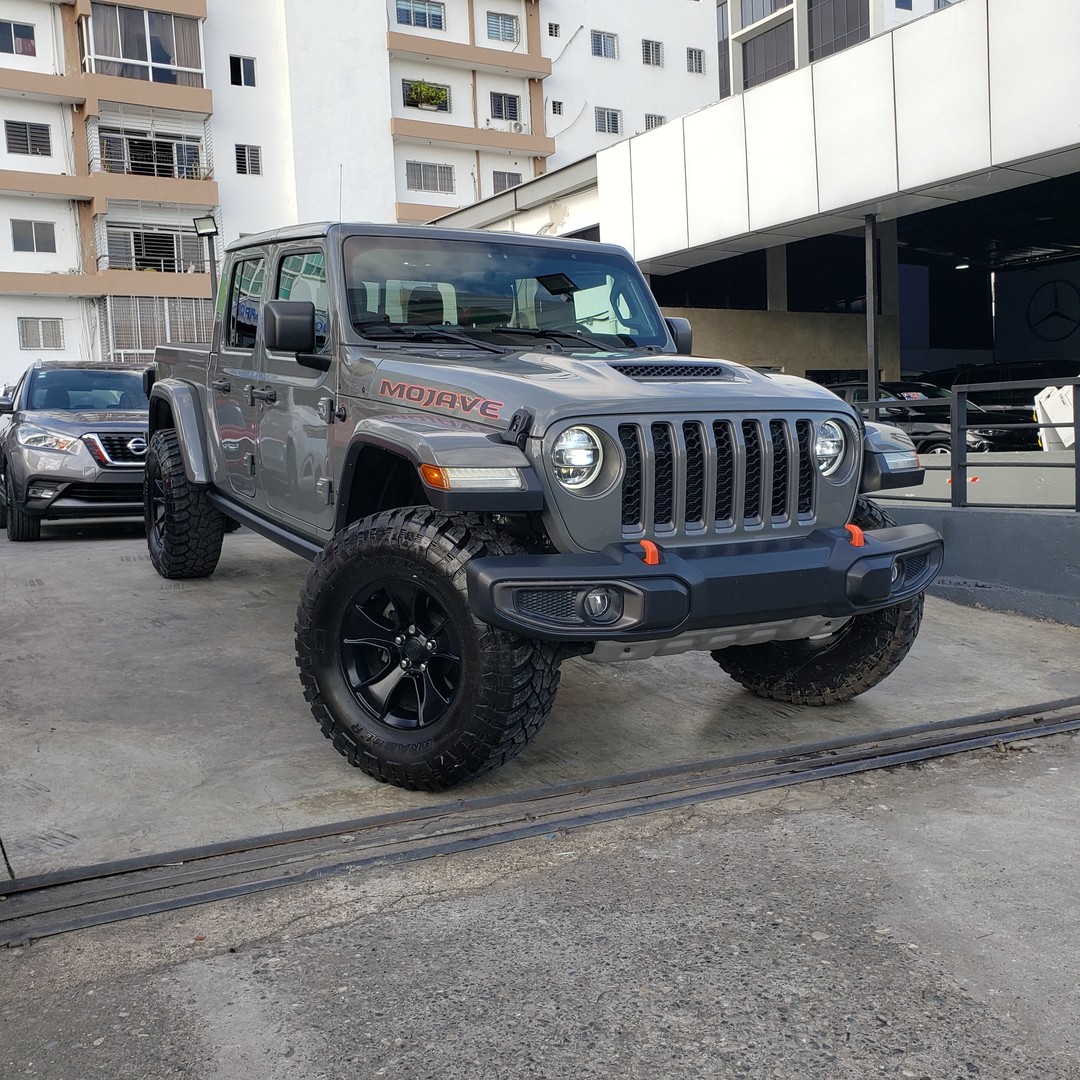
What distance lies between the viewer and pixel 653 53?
171ft

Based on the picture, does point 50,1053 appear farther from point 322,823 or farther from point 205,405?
point 205,405

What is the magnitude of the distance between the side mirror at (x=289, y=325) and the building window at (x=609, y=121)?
48.2m

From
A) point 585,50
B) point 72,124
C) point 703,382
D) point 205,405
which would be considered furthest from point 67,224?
point 703,382

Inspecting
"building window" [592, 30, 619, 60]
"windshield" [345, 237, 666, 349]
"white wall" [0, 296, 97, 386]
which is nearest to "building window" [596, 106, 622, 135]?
"building window" [592, 30, 619, 60]

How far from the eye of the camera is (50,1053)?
2.58m

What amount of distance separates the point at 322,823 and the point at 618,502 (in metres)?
1.45

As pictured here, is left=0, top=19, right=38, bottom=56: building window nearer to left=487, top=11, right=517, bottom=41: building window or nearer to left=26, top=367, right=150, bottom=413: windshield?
left=487, top=11, right=517, bottom=41: building window

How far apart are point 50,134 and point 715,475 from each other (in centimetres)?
4102

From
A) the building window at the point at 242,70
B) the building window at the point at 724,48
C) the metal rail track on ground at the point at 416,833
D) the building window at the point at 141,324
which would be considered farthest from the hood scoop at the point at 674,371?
the building window at the point at 724,48

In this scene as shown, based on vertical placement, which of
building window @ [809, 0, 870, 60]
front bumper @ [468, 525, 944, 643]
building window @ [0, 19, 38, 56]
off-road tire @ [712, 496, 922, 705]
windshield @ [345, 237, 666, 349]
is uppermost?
building window @ [809, 0, 870, 60]

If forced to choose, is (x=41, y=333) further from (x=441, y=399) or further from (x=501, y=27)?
(x=441, y=399)

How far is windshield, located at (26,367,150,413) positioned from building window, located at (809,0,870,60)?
161 feet

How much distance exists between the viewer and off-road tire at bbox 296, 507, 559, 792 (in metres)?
3.88

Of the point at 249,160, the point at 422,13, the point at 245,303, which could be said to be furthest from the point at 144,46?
the point at 245,303
